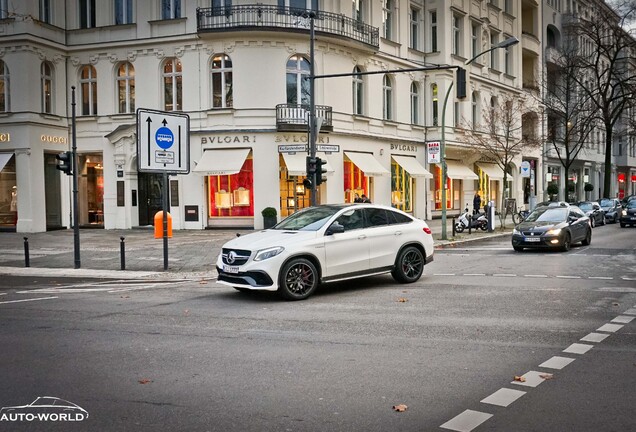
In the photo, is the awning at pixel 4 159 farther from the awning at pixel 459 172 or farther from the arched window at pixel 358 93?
the awning at pixel 459 172

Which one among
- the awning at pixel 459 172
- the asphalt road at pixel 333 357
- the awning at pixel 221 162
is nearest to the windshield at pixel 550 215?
the asphalt road at pixel 333 357

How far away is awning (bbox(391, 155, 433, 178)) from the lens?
118 feet

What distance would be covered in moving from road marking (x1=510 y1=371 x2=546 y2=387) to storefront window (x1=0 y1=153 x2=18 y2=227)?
98.6 feet

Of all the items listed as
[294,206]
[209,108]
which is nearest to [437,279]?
[294,206]

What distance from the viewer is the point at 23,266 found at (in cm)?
1884

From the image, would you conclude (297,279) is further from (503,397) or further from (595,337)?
(503,397)

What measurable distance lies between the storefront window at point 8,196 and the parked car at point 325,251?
23.3 meters

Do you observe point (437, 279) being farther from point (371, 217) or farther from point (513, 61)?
point (513, 61)

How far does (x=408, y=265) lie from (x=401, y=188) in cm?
2371

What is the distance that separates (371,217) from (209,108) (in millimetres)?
19256

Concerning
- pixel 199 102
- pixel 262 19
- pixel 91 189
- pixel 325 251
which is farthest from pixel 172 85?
pixel 325 251

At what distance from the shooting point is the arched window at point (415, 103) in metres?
38.4

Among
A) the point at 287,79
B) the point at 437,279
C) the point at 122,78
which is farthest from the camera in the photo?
the point at 122,78

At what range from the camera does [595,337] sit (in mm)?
8195
